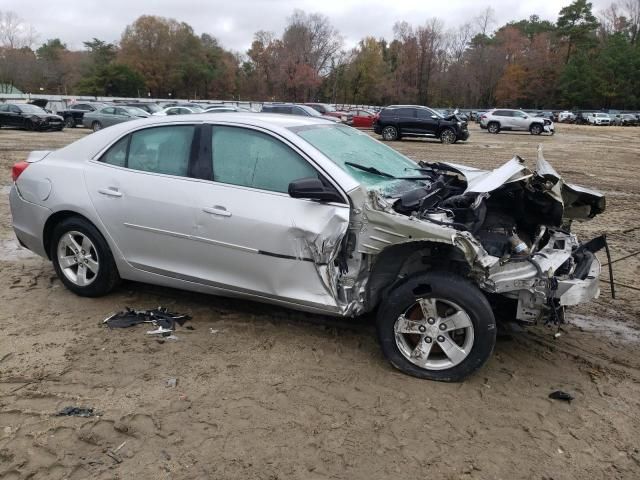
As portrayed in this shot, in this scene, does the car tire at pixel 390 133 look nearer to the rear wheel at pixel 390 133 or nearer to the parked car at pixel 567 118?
the rear wheel at pixel 390 133

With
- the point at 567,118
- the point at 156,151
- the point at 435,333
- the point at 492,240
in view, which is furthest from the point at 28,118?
the point at 567,118

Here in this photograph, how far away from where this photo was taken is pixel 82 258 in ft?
15.0

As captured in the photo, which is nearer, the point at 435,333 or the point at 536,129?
the point at 435,333

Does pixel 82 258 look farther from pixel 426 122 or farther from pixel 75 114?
pixel 75 114

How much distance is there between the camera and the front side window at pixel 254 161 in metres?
3.78

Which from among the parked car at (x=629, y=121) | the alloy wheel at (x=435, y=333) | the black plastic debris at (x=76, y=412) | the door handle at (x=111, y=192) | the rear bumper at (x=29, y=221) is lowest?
the black plastic debris at (x=76, y=412)

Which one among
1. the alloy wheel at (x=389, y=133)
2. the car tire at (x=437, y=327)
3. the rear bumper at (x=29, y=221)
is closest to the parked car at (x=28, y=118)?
the alloy wheel at (x=389, y=133)

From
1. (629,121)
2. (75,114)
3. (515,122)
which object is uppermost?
(629,121)

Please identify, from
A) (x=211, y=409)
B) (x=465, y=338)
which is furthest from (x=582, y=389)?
(x=211, y=409)

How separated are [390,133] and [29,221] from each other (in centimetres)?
2289

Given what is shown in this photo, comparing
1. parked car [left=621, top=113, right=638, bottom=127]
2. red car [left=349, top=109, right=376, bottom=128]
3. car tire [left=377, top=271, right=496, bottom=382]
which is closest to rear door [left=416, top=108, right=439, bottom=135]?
red car [left=349, top=109, right=376, bottom=128]

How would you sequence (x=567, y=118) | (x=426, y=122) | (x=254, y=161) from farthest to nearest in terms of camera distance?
(x=567, y=118) < (x=426, y=122) < (x=254, y=161)

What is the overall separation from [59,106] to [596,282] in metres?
32.9

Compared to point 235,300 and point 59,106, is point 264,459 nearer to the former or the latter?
point 235,300
